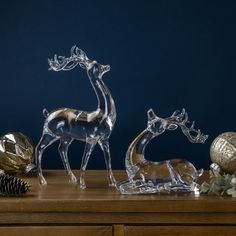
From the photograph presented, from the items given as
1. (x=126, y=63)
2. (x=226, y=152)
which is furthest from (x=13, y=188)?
(x=126, y=63)

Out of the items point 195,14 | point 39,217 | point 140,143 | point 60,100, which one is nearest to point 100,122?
point 140,143

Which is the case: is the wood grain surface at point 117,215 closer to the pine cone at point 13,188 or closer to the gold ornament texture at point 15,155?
the pine cone at point 13,188

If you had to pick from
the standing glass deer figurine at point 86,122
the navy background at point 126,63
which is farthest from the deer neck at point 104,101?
the navy background at point 126,63

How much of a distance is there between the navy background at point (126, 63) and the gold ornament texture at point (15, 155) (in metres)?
0.19

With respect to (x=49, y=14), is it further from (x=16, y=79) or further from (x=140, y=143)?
(x=140, y=143)

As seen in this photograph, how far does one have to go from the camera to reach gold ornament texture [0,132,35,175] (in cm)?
159

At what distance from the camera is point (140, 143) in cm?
138

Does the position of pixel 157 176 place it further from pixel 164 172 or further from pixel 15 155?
pixel 15 155

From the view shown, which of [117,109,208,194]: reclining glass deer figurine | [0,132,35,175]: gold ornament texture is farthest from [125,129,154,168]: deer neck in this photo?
[0,132,35,175]: gold ornament texture

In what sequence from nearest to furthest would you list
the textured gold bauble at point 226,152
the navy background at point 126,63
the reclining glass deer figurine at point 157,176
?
the reclining glass deer figurine at point 157,176 → the textured gold bauble at point 226,152 → the navy background at point 126,63

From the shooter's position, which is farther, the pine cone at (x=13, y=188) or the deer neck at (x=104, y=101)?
the deer neck at (x=104, y=101)

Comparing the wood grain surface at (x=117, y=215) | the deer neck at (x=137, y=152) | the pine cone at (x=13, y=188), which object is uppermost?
the deer neck at (x=137, y=152)

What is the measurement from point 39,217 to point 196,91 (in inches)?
29.8

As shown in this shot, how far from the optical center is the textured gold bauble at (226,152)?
150 centimetres
